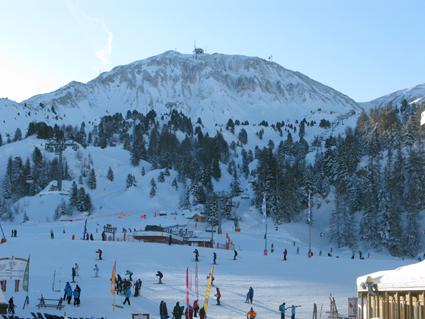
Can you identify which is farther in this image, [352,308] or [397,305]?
[352,308]

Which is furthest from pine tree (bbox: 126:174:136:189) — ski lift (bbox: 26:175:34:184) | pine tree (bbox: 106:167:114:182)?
ski lift (bbox: 26:175:34:184)

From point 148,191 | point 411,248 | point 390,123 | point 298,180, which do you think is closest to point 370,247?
point 411,248

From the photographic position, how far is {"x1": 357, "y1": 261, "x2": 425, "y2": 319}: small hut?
508 inches

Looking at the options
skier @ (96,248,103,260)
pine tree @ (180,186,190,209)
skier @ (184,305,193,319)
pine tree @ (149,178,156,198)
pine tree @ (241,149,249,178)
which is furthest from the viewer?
pine tree @ (241,149,249,178)

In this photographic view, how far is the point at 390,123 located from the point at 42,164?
187 ft

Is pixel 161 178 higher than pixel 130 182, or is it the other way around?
pixel 161 178

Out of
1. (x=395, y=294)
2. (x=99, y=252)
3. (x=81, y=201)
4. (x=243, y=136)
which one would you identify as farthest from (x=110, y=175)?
(x=395, y=294)

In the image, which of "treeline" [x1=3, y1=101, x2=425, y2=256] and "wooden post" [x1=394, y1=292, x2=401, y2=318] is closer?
"wooden post" [x1=394, y1=292, x2=401, y2=318]

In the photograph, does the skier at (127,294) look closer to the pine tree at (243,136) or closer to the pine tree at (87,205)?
the pine tree at (87,205)

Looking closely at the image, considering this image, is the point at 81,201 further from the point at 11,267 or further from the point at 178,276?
the point at 11,267

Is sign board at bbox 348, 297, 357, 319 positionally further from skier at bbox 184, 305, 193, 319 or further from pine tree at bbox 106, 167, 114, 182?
pine tree at bbox 106, 167, 114, 182

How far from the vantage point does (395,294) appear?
558 inches

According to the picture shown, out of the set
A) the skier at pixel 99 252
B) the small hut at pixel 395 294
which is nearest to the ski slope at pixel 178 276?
the skier at pixel 99 252

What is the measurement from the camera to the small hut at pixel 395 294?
12913 millimetres
